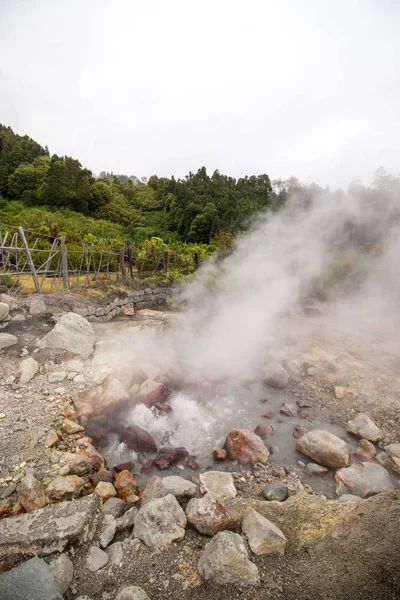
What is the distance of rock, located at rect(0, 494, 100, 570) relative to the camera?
2.10 meters

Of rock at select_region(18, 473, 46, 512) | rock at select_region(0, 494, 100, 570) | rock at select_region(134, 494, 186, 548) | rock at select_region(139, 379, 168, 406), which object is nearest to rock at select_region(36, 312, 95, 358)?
rock at select_region(139, 379, 168, 406)

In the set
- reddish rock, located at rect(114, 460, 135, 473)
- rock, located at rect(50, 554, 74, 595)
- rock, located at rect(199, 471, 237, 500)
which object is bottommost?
reddish rock, located at rect(114, 460, 135, 473)

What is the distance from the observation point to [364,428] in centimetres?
420

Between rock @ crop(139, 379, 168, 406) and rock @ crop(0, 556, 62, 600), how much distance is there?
278 centimetres

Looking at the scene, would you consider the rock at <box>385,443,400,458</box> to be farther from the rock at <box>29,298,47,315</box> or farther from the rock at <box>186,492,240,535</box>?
the rock at <box>29,298,47,315</box>

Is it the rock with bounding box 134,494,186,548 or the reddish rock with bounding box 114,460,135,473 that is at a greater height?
the rock with bounding box 134,494,186,548

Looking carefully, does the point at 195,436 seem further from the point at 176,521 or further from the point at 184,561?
the point at 184,561

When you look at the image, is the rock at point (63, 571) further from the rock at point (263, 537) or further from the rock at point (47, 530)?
the rock at point (263, 537)

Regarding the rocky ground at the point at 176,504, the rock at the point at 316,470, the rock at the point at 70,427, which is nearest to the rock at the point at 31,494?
the rocky ground at the point at 176,504

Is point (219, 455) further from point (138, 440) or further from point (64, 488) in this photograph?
point (64, 488)

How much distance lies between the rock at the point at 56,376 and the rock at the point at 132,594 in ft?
10.7

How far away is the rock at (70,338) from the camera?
5293mm

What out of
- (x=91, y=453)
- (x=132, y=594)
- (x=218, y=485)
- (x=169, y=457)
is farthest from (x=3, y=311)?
(x=132, y=594)

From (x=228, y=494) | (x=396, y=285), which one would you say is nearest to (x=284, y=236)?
(x=396, y=285)
